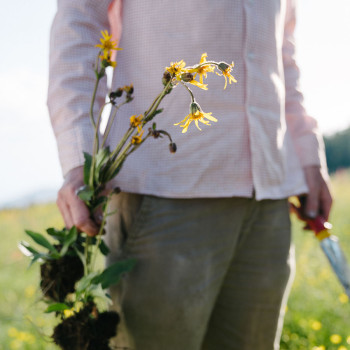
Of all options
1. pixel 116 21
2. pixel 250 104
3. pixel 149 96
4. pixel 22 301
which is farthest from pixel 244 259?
pixel 22 301

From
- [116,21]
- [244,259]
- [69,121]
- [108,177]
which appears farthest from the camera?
[244,259]

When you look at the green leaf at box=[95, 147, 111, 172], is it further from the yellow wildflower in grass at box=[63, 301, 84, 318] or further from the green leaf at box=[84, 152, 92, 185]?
the yellow wildflower in grass at box=[63, 301, 84, 318]

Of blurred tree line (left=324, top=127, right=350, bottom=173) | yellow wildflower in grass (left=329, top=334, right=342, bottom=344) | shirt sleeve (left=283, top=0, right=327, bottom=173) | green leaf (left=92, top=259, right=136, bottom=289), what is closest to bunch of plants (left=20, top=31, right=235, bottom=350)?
green leaf (left=92, top=259, right=136, bottom=289)

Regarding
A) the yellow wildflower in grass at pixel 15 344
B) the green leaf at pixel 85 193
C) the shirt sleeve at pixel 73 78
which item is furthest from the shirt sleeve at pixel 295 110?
the yellow wildflower in grass at pixel 15 344

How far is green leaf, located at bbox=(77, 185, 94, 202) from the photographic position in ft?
3.35

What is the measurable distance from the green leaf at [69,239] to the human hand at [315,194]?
0.90 metres

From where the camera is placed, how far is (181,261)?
3.94ft

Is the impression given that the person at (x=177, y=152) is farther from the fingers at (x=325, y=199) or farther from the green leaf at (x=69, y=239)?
the fingers at (x=325, y=199)

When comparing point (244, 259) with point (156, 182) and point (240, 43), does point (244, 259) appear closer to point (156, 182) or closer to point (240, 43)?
point (156, 182)

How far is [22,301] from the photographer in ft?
11.9

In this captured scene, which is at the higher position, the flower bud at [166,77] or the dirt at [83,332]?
the flower bud at [166,77]

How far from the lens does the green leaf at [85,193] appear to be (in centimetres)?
102

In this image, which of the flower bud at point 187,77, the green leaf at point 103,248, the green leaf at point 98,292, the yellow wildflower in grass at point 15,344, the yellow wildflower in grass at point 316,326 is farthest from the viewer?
the yellow wildflower in grass at point 15,344

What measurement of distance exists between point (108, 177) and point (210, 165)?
307mm
